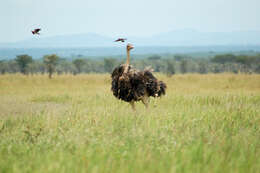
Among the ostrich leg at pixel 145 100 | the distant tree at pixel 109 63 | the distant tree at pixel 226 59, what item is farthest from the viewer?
the distant tree at pixel 226 59

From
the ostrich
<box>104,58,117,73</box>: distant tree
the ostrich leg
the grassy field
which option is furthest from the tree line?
the grassy field

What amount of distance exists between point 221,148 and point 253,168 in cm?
85

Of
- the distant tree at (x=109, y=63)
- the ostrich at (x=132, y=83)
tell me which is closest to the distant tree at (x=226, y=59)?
the distant tree at (x=109, y=63)

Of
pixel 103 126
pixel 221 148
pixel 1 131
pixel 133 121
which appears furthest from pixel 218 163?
pixel 1 131

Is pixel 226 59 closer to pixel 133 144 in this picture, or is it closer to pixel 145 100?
pixel 145 100

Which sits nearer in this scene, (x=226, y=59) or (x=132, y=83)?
(x=132, y=83)

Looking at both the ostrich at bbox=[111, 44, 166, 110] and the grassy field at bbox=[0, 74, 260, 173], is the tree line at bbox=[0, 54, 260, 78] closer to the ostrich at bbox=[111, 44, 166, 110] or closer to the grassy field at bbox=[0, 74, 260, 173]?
the ostrich at bbox=[111, 44, 166, 110]

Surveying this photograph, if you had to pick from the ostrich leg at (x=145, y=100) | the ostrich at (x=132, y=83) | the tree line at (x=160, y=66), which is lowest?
the tree line at (x=160, y=66)

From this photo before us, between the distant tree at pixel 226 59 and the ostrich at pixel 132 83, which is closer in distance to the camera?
the ostrich at pixel 132 83

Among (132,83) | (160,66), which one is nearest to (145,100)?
(132,83)

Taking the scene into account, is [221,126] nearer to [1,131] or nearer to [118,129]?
[118,129]

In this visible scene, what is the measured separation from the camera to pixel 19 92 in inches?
731

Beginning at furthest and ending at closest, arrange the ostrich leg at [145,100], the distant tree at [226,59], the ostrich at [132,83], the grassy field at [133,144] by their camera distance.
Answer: the distant tree at [226,59], the ostrich leg at [145,100], the ostrich at [132,83], the grassy field at [133,144]

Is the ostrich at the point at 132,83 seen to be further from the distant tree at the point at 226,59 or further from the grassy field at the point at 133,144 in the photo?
the distant tree at the point at 226,59
